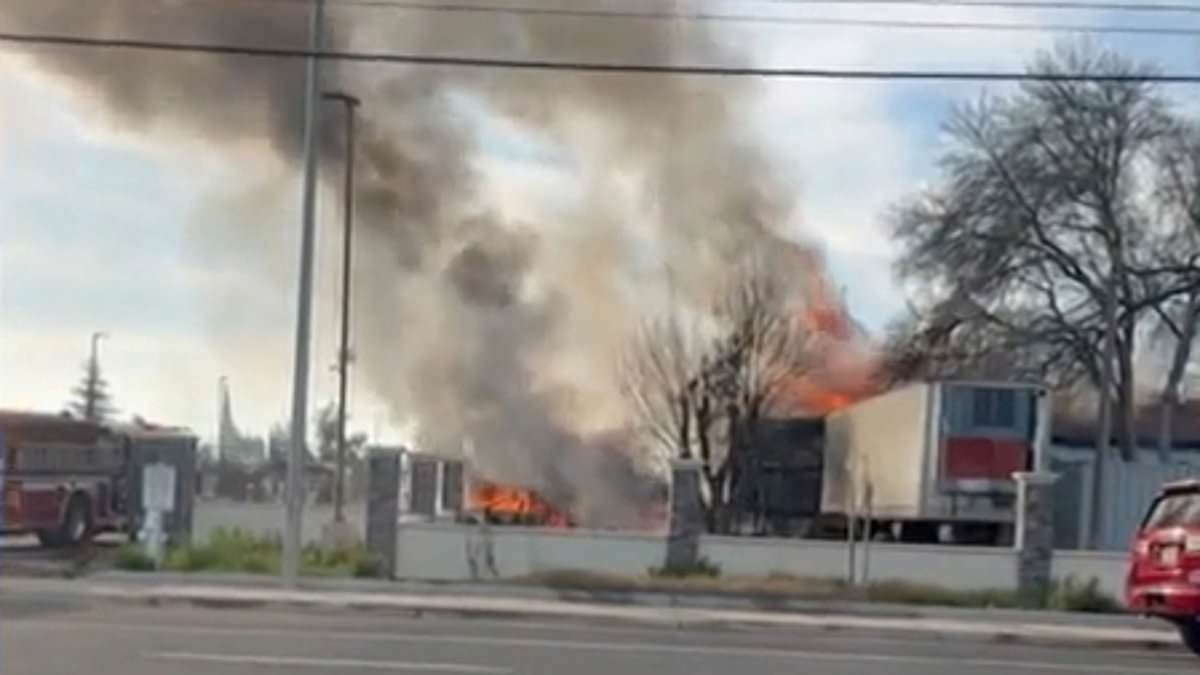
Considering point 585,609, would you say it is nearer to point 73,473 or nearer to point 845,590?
point 845,590

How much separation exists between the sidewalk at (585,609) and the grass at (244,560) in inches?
41.4

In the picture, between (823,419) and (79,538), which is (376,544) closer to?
(79,538)

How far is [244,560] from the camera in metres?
23.8

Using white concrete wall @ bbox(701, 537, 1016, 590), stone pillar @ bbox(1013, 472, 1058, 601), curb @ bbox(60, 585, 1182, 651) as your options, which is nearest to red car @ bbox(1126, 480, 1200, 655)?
curb @ bbox(60, 585, 1182, 651)

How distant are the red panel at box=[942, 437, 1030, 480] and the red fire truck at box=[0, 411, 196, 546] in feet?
33.5

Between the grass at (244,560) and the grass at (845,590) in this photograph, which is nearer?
the grass at (845,590)

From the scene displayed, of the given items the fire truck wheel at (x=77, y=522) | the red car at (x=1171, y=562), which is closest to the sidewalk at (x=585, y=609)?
the red car at (x=1171, y=562)

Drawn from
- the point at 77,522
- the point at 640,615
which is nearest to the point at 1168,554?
the point at 640,615

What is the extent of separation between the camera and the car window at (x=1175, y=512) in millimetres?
14383

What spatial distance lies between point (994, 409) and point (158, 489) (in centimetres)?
1116

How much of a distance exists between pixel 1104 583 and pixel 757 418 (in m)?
15.1

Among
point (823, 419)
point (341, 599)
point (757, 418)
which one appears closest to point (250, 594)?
point (341, 599)

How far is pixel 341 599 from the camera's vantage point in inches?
747

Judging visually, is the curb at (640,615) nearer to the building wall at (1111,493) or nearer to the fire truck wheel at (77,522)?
the fire truck wheel at (77,522)
